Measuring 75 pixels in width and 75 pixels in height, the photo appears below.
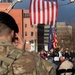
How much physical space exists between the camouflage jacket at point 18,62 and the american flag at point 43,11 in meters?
14.9

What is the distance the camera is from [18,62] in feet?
10.7

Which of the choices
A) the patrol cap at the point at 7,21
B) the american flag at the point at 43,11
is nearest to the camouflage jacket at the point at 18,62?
the patrol cap at the point at 7,21

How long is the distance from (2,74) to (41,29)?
352ft

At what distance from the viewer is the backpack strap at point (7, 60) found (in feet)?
10.5

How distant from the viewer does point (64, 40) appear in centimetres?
8994

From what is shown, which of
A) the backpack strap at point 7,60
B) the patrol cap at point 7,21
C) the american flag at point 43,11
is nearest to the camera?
the backpack strap at point 7,60

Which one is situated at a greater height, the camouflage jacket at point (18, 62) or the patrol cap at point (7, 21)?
the patrol cap at point (7, 21)

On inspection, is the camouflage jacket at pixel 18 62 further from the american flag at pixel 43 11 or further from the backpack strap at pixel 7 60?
the american flag at pixel 43 11

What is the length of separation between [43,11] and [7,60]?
15.3m

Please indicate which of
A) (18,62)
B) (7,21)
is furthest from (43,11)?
(18,62)

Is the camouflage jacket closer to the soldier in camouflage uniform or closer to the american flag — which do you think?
the soldier in camouflage uniform

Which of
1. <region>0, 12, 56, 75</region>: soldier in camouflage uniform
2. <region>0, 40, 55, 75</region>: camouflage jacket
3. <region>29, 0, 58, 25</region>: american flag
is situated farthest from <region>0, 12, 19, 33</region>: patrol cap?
<region>29, 0, 58, 25</region>: american flag

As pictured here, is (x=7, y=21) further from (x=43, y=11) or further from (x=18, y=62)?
(x=43, y=11)

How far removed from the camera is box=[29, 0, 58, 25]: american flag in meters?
18.4
